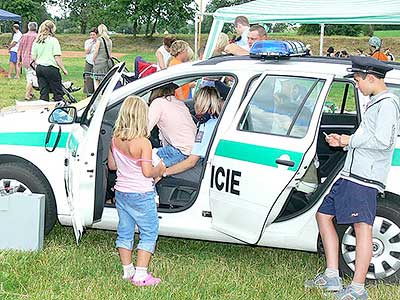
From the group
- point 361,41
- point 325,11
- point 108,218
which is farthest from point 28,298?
point 361,41

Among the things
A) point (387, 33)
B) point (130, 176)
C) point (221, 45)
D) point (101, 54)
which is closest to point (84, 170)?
point (130, 176)

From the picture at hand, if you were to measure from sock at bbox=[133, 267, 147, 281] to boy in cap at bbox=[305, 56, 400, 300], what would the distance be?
4.02 feet

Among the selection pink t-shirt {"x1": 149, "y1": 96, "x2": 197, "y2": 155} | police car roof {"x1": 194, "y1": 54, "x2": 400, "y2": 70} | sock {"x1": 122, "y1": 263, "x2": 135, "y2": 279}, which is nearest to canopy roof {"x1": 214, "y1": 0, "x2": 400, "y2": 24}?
police car roof {"x1": 194, "y1": 54, "x2": 400, "y2": 70}

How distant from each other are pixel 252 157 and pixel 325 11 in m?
8.49

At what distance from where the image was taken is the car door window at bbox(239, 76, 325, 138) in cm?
477

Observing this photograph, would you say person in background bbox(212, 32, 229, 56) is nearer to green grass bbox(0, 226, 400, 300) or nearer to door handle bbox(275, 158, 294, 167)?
green grass bbox(0, 226, 400, 300)

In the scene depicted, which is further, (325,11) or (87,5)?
(87,5)

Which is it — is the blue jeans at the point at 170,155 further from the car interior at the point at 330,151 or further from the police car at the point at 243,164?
the car interior at the point at 330,151

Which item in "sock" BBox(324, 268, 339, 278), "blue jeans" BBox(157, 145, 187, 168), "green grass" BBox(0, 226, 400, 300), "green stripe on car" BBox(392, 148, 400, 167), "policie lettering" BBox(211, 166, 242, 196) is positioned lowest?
"green grass" BBox(0, 226, 400, 300)

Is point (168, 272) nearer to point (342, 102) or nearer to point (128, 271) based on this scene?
point (128, 271)

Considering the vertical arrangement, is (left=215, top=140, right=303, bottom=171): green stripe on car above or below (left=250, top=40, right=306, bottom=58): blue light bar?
below

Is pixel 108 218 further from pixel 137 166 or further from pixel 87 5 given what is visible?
pixel 87 5

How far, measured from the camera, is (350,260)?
4949 mm

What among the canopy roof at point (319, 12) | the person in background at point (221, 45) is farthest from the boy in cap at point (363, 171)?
the canopy roof at point (319, 12)
